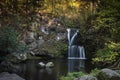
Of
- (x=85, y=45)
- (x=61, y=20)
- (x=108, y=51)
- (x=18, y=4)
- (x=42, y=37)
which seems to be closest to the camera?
(x=108, y=51)

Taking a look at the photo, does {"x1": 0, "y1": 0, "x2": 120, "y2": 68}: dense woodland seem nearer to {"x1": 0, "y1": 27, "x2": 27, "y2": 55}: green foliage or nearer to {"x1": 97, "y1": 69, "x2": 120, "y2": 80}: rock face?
{"x1": 0, "y1": 27, "x2": 27, "y2": 55}: green foliage

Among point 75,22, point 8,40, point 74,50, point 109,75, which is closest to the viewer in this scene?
point 109,75

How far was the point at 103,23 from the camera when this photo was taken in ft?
35.6

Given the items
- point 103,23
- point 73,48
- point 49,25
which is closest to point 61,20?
point 49,25

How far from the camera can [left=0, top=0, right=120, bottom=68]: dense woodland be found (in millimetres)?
10797

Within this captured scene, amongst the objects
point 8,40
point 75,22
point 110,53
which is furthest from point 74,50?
point 110,53

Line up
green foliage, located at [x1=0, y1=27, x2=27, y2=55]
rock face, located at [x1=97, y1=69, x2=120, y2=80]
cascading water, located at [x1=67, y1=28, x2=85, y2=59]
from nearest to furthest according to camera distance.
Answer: rock face, located at [x1=97, y1=69, x2=120, y2=80] < green foliage, located at [x1=0, y1=27, x2=27, y2=55] < cascading water, located at [x1=67, y1=28, x2=85, y2=59]

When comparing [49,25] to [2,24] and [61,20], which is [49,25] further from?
[2,24]

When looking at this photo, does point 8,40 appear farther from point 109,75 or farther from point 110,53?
point 109,75

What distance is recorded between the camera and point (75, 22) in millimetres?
30391

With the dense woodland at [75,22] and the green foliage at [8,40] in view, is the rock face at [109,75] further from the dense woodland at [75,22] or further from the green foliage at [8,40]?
the green foliage at [8,40]

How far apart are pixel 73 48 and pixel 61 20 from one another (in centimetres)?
495

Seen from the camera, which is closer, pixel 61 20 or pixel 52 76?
pixel 52 76

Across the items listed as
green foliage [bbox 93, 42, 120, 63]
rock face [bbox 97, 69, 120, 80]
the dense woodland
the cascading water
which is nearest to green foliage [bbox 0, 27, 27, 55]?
the dense woodland
